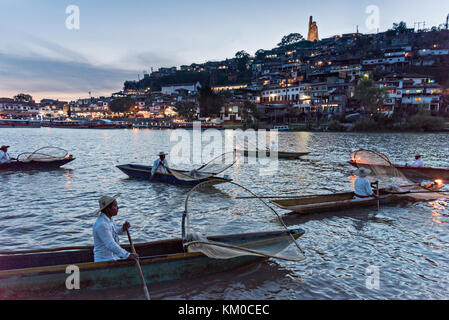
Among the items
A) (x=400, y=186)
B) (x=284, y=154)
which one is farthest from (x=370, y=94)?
(x=400, y=186)

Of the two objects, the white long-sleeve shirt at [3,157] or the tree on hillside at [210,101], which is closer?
the white long-sleeve shirt at [3,157]

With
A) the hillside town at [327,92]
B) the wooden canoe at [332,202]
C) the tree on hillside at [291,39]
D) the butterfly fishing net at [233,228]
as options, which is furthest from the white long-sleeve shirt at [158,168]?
the tree on hillside at [291,39]

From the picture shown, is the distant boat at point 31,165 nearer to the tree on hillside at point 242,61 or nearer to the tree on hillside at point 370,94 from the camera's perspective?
the tree on hillside at point 370,94

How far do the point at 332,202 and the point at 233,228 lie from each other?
11.3 ft

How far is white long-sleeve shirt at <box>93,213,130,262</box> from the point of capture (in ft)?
15.0

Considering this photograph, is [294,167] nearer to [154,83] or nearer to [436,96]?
[436,96]

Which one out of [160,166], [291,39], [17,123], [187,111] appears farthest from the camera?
[291,39]

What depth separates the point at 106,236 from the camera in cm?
459

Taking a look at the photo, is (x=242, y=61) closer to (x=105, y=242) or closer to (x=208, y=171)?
(x=208, y=171)

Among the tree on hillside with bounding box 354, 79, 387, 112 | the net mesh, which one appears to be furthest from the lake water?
the tree on hillside with bounding box 354, 79, 387, 112

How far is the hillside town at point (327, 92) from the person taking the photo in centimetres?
5503

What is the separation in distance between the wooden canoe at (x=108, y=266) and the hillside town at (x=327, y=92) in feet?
184

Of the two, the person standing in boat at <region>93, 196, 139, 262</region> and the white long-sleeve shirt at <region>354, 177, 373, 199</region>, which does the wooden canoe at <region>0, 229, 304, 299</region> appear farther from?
the white long-sleeve shirt at <region>354, 177, 373, 199</region>

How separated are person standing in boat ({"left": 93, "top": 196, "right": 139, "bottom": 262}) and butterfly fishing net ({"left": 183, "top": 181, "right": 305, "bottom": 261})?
47.5 inches
